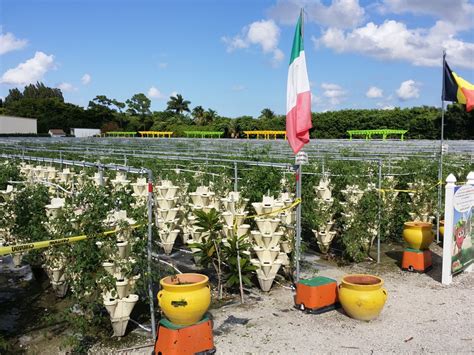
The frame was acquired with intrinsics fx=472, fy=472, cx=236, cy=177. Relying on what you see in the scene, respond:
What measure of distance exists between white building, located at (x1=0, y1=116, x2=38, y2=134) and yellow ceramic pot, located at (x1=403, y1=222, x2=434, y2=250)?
134 feet

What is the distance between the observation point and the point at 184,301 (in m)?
4.50

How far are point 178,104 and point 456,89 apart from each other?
6600cm

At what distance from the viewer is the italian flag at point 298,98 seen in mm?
6109

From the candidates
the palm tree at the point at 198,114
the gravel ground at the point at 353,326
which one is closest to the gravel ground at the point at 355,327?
the gravel ground at the point at 353,326

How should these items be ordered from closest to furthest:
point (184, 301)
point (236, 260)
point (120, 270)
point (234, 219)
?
point (184, 301) < point (120, 270) < point (236, 260) < point (234, 219)

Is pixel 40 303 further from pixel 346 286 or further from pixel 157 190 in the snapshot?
pixel 346 286

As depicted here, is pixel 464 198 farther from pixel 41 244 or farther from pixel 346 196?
pixel 41 244

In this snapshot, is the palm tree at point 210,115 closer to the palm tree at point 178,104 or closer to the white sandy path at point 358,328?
Answer: the palm tree at point 178,104

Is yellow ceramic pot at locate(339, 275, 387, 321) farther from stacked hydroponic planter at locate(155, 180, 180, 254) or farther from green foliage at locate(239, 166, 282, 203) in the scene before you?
stacked hydroponic planter at locate(155, 180, 180, 254)

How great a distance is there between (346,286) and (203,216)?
79.5 inches

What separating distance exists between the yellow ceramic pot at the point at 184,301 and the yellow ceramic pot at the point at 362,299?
1.83 m

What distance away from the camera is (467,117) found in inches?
1134

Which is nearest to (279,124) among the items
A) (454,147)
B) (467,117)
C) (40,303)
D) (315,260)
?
(467,117)

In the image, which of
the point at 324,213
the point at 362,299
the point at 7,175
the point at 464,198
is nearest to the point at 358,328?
the point at 362,299
